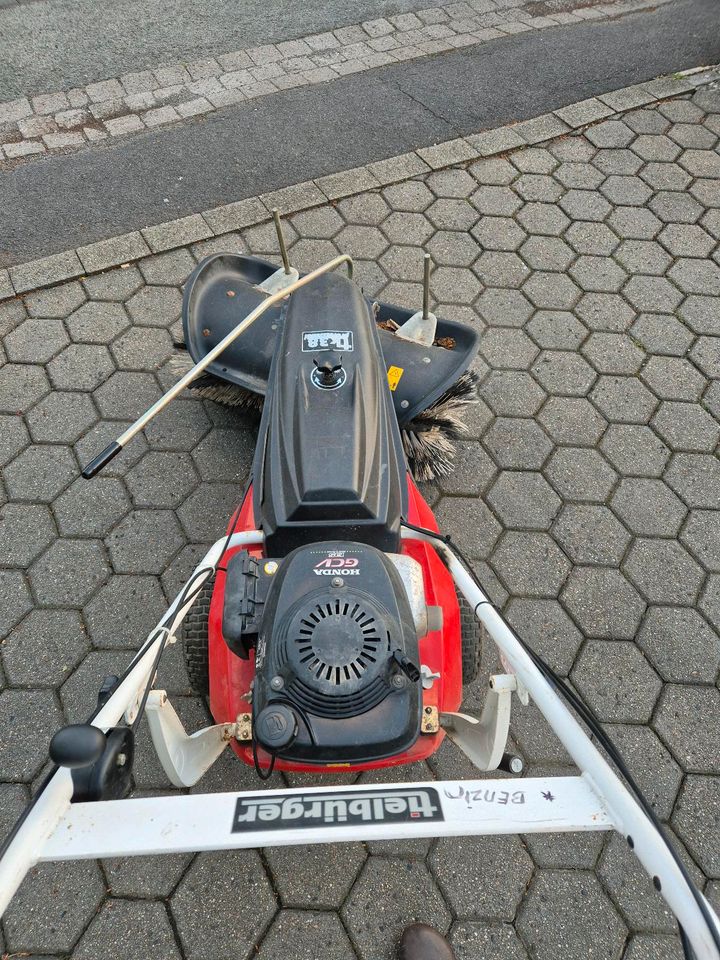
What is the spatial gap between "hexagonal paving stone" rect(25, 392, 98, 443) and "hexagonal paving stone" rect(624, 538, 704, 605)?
7.99ft

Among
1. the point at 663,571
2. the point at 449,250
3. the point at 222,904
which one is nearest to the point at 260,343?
the point at 449,250

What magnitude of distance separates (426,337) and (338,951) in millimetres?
2190

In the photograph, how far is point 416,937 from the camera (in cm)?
216

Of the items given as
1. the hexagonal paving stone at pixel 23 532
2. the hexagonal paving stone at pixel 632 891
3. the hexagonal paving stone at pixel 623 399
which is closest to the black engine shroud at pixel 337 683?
the hexagonal paving stone at pixel 632 891

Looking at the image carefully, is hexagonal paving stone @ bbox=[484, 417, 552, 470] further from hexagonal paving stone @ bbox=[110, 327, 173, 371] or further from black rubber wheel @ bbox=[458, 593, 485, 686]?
hexagonal paving stone @ bbox=[110, 327, 173, 371]

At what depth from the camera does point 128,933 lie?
2189mm

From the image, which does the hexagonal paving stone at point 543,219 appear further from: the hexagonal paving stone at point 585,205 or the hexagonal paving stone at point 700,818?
the hexagonal paving stone at point 700,818

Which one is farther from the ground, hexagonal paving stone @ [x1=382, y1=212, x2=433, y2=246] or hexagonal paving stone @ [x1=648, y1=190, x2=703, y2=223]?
hexagonal paving stone @ [x1=382, y1=212, x2=433, y2=246]

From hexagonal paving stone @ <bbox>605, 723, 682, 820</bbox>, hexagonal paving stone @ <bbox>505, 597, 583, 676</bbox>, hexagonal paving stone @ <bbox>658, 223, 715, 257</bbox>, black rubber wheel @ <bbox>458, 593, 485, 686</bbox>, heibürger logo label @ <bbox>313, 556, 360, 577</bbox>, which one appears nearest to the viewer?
heibürger logo label @ <bbox>313, 556, 360, 577</bbox>

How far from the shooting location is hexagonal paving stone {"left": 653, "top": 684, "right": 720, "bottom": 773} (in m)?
2.51

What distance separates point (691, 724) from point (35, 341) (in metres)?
3.35

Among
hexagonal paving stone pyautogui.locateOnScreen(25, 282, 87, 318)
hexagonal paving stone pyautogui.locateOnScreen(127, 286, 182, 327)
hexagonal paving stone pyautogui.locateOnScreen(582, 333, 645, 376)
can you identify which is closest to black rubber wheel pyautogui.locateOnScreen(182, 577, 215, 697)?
hexagonal paving stone pyautogui.locateOnScreen(127, 286, 182, 327)

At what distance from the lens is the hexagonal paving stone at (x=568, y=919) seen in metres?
2.18

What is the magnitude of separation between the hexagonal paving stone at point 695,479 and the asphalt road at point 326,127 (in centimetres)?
267
